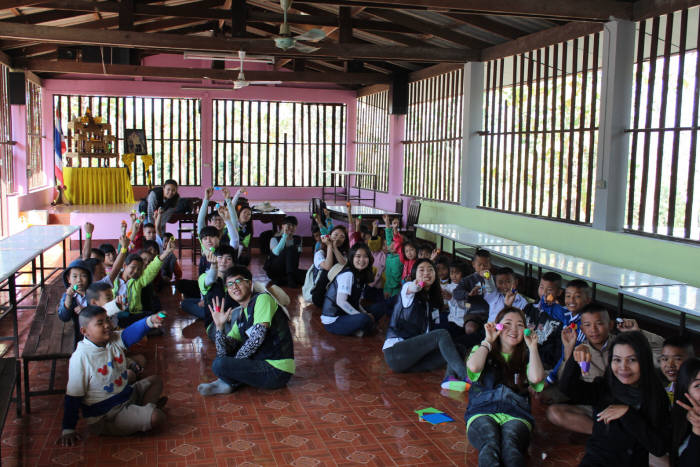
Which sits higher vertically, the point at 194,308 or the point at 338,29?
the point at 338,29

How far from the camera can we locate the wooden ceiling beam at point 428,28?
10.5 metres

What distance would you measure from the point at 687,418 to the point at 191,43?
8.47m

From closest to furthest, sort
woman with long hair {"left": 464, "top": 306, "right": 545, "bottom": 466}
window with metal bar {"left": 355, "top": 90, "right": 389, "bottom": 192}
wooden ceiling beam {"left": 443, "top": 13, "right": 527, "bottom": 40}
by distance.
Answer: woman with long hair {"left": 464, "top": 306, "right": 545, "bottom": 466}
wooden ceiling beam {"left": 443, "top": 13, "right": 527, "bottom": 40}
window with metal bar {"left": 355, "top": 90, "right": 389, "bottom": 192}

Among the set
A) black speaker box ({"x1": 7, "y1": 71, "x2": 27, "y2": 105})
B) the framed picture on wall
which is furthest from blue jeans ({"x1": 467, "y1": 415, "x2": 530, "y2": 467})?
the framed picture on wall

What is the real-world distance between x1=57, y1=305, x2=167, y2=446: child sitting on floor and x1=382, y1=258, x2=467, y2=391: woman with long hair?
6.38 feet

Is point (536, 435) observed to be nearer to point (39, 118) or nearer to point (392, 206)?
point (392, 206)

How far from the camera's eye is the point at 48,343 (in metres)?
4.37

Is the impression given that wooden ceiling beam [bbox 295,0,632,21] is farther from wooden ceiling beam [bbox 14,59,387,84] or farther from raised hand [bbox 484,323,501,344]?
wooden ceiling beam [bbox 14,59,387,84]

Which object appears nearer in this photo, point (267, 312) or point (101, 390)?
point (101, 390)

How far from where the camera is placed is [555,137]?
29.5 ft

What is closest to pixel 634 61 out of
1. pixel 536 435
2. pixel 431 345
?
pixel 431 345

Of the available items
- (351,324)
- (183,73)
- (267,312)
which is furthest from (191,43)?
(267,312)

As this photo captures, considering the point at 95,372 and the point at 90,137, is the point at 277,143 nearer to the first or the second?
the point at 90,137

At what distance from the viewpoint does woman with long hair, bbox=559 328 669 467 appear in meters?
Result: 3.17
